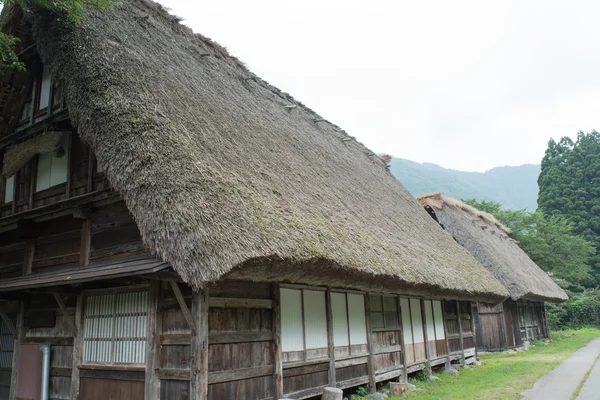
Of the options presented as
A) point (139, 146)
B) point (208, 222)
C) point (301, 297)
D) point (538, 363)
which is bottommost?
point (538, 363)

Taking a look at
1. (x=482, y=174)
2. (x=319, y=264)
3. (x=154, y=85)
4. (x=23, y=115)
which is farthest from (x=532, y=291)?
(x=482, y=174)

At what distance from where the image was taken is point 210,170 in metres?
6.22

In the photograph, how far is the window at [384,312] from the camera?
10122mm

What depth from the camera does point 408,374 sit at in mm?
11508

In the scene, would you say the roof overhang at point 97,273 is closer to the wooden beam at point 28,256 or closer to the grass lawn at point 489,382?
the wooden beam at point 28,256

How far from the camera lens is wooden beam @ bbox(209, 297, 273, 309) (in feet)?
20.5

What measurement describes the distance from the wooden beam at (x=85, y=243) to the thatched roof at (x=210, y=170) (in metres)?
1.60

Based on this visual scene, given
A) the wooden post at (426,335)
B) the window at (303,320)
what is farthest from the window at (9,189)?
the wooden post at (426,335)

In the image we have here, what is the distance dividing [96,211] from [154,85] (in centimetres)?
215

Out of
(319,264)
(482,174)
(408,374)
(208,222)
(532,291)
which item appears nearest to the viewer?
(208,222)

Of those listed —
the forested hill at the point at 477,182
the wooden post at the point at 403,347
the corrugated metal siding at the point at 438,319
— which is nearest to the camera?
the wooden post at the point at 403,347

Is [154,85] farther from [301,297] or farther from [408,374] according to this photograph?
[408,374]

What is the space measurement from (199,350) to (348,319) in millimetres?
4082

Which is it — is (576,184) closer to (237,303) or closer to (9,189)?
(237,303)
